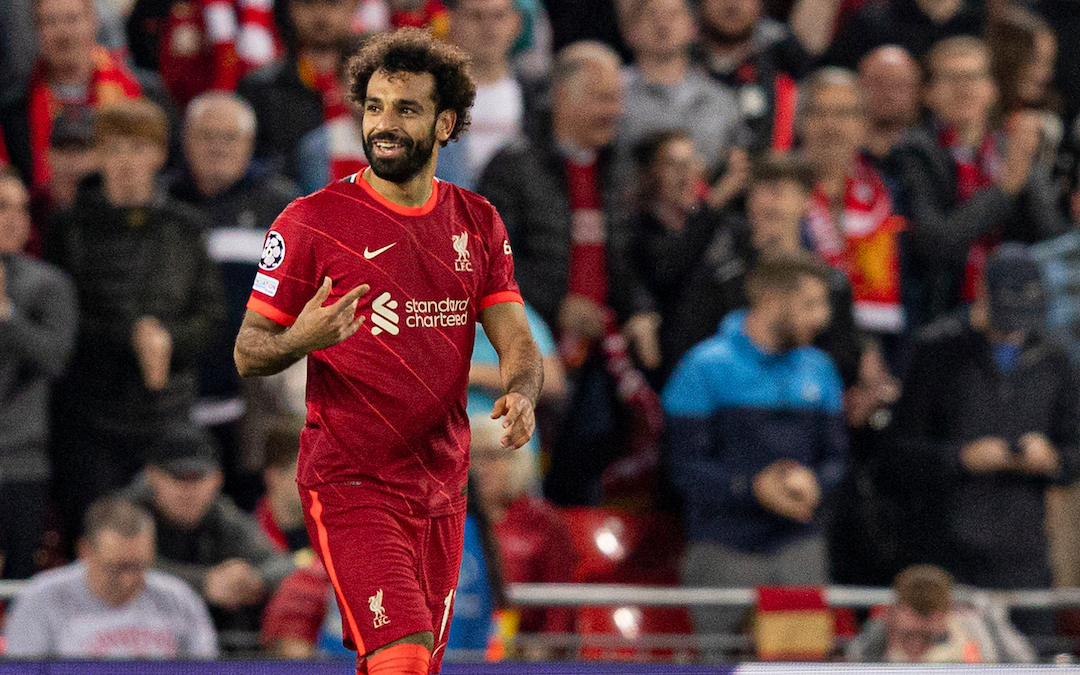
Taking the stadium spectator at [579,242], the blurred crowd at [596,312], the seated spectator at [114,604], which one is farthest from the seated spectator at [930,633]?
the seated spectator at [114,604]

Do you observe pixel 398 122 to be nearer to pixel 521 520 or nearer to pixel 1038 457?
pixel 521 520

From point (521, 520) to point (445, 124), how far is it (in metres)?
2.86

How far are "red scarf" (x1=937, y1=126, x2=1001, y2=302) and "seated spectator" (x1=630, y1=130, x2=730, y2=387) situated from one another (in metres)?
1.45

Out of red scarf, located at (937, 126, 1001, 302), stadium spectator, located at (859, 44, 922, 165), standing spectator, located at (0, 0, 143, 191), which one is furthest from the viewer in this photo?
stadium spectator, located at (859, 44, 922, 165)

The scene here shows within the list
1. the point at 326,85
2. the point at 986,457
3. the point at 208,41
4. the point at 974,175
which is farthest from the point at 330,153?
the point at 974,175

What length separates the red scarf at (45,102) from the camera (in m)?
7.21

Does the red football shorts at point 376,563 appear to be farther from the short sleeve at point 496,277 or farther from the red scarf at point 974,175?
the red scarf at point 974,175

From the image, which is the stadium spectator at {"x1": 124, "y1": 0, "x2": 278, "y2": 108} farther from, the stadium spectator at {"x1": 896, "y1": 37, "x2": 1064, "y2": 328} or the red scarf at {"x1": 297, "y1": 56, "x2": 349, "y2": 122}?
the stadium spectator at {"x1": 896, "y1": 37, "x2": 1064, "y2": 328}

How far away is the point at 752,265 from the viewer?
7316 millimetres

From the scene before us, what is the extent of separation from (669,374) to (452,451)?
11.2 feet

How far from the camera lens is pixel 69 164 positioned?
23.2ft

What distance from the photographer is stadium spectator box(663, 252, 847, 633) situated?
6672mm

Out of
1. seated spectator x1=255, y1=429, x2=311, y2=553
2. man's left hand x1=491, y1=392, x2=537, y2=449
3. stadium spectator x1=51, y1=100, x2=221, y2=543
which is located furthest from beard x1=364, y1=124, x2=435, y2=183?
stadium spectator x1=51, y1=100, x2=221, y2=543

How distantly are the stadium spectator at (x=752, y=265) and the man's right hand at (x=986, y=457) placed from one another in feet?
2.09
